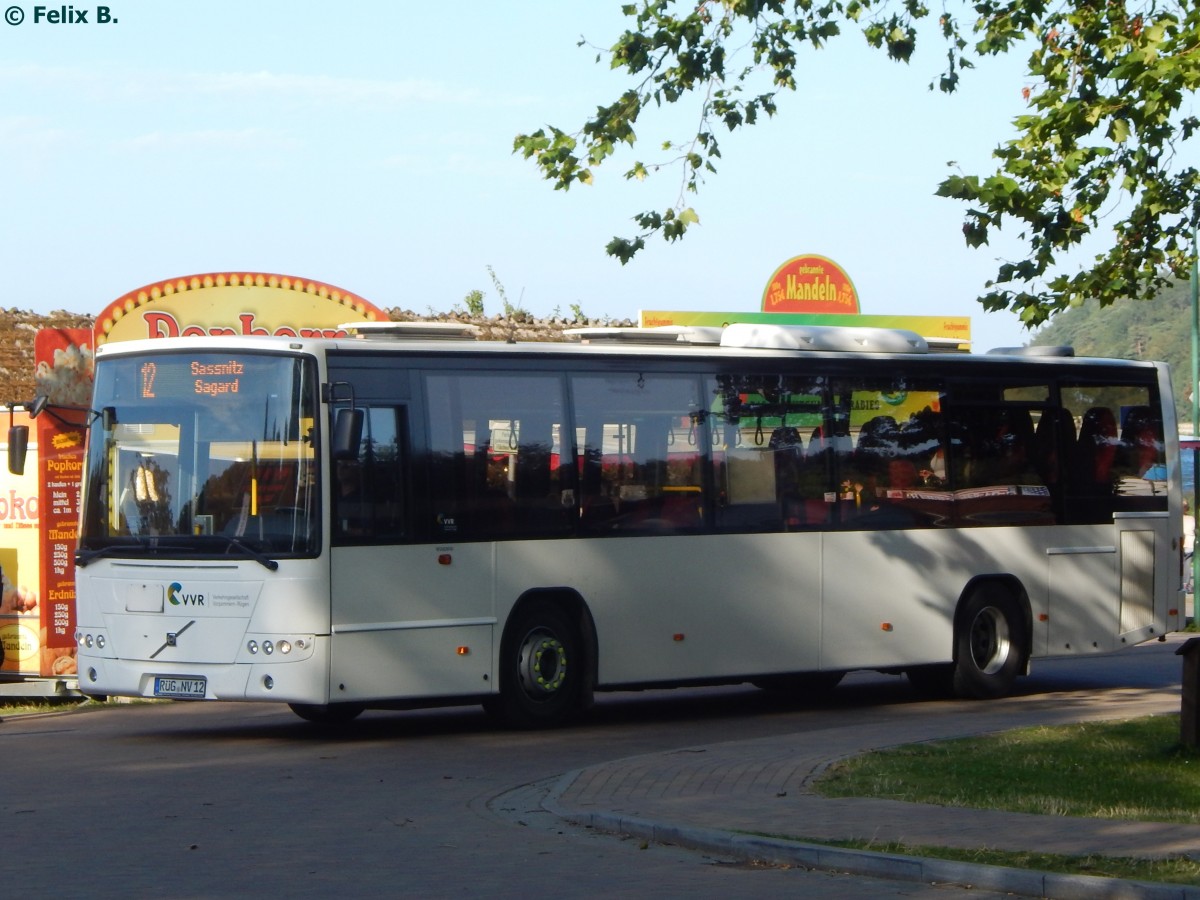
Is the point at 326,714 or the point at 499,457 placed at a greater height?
the point at 499,457

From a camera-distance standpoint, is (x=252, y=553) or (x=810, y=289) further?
(x=810, y=289)

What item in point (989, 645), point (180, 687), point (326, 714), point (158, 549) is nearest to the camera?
point (180, 687)

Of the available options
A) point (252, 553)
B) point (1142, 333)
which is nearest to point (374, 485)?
point (252, 553)

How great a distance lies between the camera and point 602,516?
617 inches

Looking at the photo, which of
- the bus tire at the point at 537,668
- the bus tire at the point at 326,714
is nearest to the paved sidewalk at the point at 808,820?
the bus tire at the point at 537,668

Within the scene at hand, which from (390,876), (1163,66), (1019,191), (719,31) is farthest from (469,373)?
(390,876)

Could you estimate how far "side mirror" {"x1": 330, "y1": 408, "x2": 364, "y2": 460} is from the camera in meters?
14.1

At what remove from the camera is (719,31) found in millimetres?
14492

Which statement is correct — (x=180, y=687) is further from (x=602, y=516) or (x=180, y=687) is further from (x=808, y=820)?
(x=808, y=820)

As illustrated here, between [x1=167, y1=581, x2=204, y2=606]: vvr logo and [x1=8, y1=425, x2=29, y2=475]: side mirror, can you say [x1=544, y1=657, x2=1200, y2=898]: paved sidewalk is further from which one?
[x1=8, y1=425, x2=29, y2=475]: side mirror

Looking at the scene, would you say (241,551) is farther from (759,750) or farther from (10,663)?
(10,663)

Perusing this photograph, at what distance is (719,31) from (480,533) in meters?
4.27

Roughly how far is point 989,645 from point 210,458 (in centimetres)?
807

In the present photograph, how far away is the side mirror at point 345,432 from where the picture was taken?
14148 millimetres
